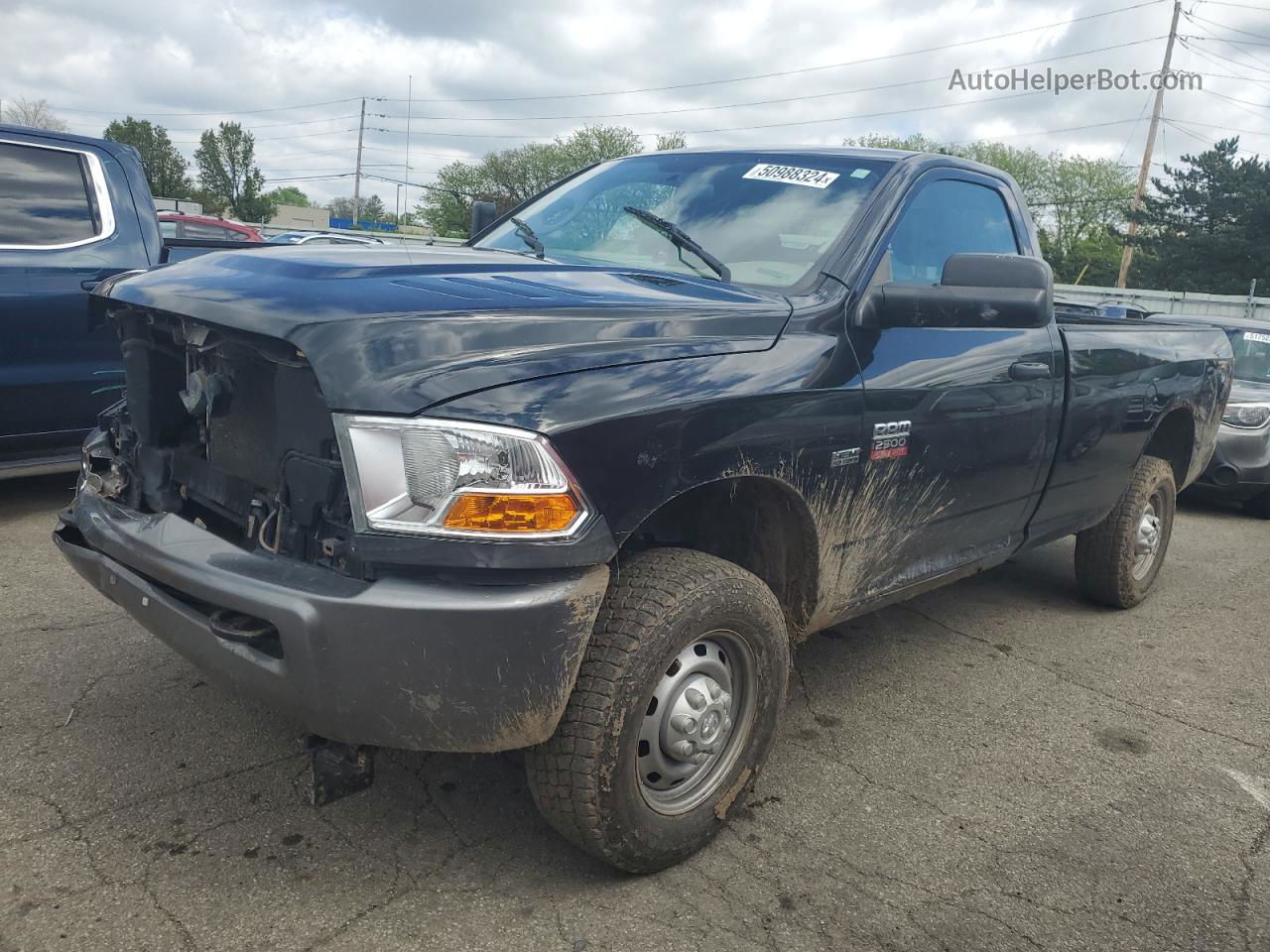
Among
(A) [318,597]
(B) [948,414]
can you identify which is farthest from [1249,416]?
(A) [318,597]

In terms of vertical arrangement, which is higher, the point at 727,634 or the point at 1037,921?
the point at 727,634

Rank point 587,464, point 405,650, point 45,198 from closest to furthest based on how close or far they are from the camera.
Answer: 1. point 405,650
2. point 587,464
3. point 45,198

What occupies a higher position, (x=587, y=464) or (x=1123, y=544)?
(x=587, y=464)

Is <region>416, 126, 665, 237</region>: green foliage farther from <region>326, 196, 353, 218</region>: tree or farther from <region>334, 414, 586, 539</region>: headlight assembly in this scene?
<region>334, 414, 586, 539</region>: headlight assembly

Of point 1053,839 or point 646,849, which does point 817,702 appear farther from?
point 646,849

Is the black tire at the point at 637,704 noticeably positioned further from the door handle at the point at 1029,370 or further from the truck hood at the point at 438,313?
the door handle at the point at 1029,370

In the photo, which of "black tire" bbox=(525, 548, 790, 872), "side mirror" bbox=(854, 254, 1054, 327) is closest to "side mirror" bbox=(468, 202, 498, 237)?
"side mirror" bbox=(854, 254, 1054, 327)

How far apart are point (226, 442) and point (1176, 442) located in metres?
4.57

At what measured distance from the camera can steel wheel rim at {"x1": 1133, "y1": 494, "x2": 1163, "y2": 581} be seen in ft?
16.3

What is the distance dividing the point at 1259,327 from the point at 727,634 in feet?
26.9

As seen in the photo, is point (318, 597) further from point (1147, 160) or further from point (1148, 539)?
point (1147, 160)

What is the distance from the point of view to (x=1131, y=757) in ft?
11.2

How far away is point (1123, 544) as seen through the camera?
4762 mm

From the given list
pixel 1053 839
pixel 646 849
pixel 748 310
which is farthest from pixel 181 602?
pixel 1053 839
